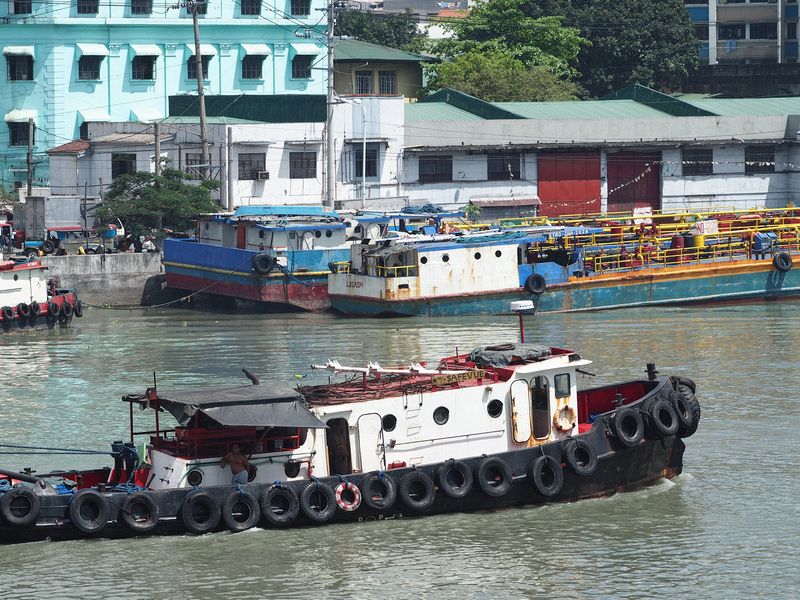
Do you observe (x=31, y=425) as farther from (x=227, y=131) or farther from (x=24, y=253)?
(x=227, y=131)

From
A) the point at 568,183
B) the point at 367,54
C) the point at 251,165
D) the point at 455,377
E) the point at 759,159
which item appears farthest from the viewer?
the point at 367,54

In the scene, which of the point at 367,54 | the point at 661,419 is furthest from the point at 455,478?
the point at 367,54

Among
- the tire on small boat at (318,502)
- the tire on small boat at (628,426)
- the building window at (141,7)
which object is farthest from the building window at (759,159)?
the tire on small boat at (318,502)

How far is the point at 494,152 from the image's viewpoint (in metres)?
53.3

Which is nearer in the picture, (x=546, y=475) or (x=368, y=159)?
(x=546, y=475)

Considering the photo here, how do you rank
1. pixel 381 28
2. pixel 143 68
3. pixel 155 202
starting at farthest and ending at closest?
pixel 381 28, pixel 143 68, pixel 155 202

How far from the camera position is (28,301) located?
37.2 m

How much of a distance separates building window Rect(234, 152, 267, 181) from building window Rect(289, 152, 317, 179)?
104cm

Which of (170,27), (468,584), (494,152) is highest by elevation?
(170,27)

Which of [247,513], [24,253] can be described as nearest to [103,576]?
[247,513]

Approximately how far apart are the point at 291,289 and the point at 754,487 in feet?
67.5

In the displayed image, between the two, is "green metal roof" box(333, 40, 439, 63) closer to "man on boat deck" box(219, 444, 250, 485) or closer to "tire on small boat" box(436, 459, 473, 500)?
"tire on small boat" box(436, 459, 473, 500)

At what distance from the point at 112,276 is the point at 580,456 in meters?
24.7

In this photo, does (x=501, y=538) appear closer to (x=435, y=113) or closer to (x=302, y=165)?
(x=302, y=165)
